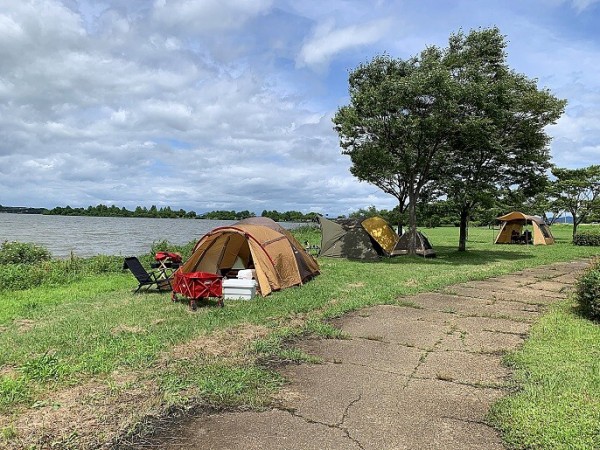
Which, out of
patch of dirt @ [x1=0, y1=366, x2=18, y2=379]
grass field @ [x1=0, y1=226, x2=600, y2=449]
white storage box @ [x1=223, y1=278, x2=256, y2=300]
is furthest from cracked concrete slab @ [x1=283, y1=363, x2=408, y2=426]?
white storage box @ [x1=223, y1=278, x2=256, y2=300]

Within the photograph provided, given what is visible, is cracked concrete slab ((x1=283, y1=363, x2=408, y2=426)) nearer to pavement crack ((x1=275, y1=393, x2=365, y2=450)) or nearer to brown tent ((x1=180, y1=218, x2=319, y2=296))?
pavement crack ((x1=275, y1=393, x2=365, y2=450))

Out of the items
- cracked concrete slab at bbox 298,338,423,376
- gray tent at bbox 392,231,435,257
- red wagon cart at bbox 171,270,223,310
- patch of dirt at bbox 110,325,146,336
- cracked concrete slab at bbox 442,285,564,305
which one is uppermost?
gray tent at bbox 392,231,435,257

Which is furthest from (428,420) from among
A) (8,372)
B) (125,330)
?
(125,330)

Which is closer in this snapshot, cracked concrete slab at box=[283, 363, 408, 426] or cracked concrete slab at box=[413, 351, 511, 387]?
cracked concrete slab at box=[283, 363, 408, 426]

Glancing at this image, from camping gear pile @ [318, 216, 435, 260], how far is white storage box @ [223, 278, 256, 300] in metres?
8.93

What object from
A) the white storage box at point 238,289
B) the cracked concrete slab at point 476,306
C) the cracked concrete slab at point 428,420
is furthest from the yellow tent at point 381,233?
the cracked concrete slab at point 428,420

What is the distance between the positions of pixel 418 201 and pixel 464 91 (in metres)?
5.98

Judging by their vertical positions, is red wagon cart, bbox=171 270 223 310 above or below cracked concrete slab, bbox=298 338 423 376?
above

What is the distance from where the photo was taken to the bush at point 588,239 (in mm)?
25252

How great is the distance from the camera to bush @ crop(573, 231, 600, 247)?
25.3m

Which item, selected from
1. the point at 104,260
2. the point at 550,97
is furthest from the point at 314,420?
the point at 550,97

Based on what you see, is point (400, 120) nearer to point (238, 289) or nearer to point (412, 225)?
point (412, 225)

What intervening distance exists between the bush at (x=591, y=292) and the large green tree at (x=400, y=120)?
9.04 metres

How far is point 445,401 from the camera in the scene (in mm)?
4105
